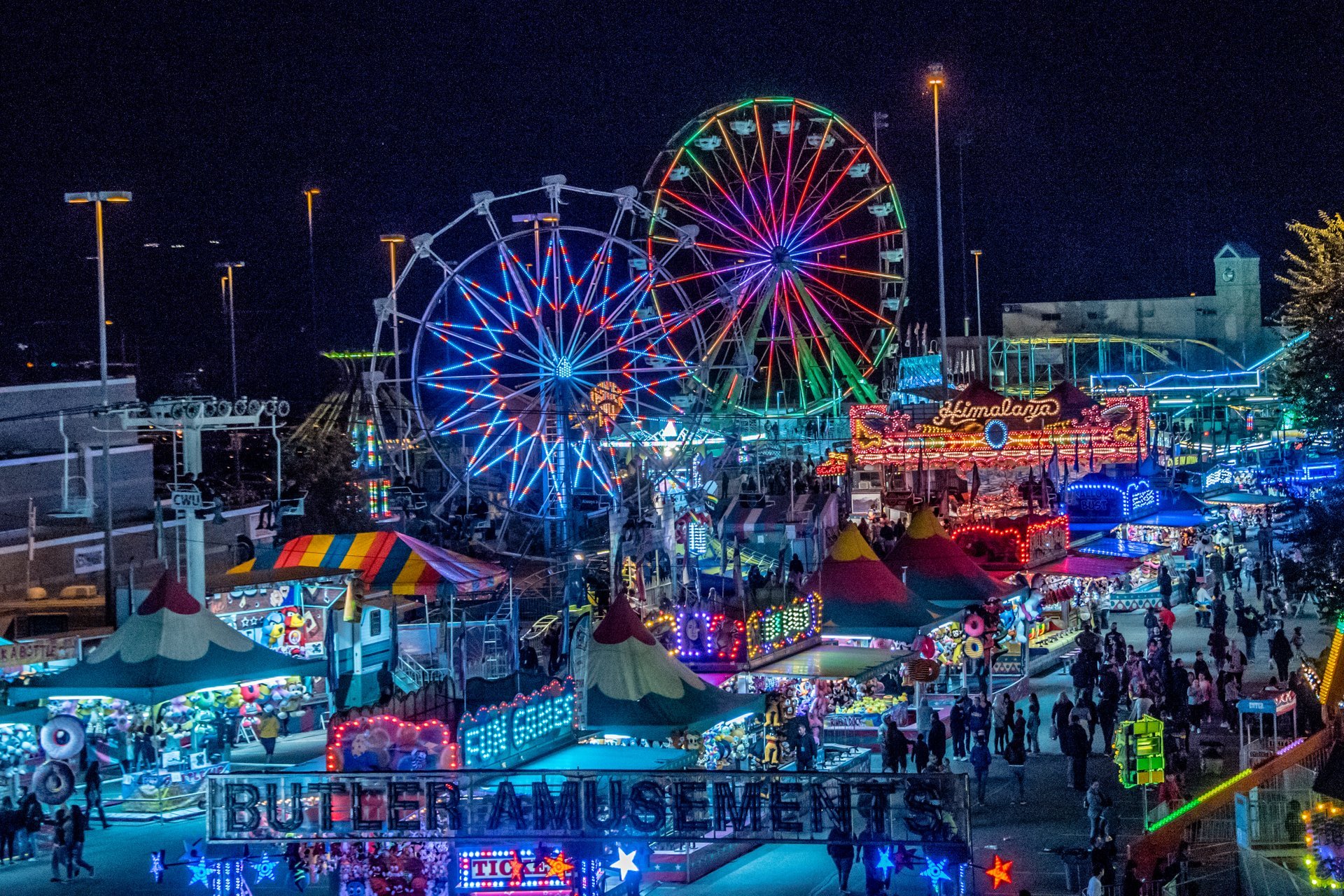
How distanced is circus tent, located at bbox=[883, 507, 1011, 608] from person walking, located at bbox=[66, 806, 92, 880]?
45.2 feet

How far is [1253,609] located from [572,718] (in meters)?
18.6

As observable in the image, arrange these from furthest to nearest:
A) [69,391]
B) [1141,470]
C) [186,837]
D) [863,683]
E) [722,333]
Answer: [1141,470] < [69,391] < [722,333] < [863,683] < [186,837]

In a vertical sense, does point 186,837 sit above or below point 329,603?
below

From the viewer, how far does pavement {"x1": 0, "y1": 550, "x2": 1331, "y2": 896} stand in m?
15.8

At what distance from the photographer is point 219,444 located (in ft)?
175

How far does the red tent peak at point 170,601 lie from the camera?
20875 mm

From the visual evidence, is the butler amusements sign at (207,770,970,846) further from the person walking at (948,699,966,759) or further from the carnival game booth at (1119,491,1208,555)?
the carnival game booth at (1119,491,1208,555)

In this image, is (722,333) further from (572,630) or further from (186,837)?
(186,837)

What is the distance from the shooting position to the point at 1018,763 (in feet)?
64.5

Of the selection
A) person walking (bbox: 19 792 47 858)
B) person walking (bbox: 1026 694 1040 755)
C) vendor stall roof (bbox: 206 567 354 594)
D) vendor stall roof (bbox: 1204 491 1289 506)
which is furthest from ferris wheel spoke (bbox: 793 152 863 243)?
person walking (bbox: 19 792 47 858)

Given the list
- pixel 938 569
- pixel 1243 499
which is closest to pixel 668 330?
pixel 938 569

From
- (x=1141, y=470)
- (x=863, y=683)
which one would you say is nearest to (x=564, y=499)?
(x=863, y=683)

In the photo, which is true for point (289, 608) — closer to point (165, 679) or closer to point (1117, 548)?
point (165, 679)

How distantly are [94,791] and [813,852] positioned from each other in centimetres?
825
